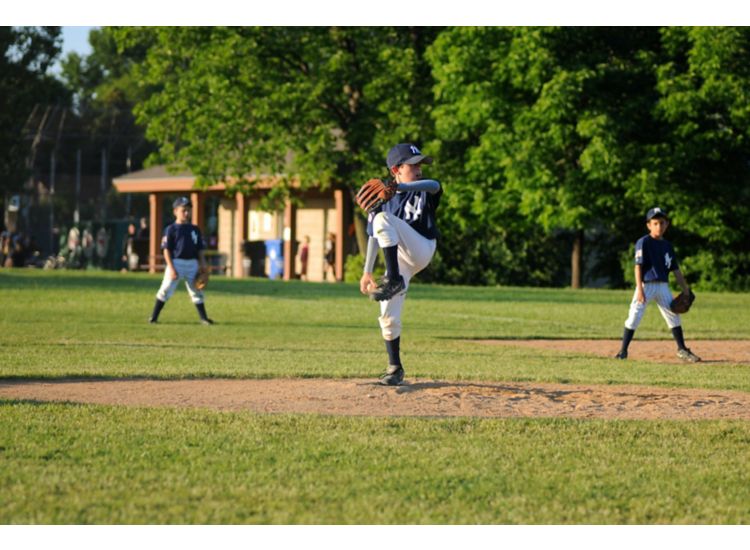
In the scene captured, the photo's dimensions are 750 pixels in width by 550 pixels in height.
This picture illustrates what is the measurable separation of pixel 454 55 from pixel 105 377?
27103 mm

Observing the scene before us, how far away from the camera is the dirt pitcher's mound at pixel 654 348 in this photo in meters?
15.7

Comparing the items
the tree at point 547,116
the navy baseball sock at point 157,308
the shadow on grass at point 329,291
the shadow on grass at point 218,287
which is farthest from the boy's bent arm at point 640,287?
the tree at point 547,116

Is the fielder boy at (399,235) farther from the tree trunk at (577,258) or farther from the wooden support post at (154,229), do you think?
the wooden support post at (154,229)

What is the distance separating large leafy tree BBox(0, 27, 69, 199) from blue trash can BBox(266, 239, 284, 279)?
1853 cm

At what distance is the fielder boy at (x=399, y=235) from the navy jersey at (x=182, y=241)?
10.1m

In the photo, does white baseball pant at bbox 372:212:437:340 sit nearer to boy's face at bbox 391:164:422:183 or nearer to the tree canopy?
boy's face at bbox 391:164:422:183

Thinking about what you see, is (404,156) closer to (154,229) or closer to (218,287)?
(218,287)

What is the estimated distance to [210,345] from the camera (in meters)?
16.4

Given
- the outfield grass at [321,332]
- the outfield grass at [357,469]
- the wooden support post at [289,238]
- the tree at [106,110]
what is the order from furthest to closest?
the tree at [106,110]
the wooden support post at [289,238]
the outfield grass at [321,332]
the outfield grass at [357,469]

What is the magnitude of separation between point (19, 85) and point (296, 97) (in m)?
28.7

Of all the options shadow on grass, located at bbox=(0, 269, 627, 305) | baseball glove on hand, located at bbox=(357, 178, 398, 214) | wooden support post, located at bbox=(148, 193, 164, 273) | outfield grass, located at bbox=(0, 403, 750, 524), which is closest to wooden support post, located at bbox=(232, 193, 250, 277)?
wooden support post, located at bbox=(148, 193, 164, 273)

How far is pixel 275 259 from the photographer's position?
49344mm
